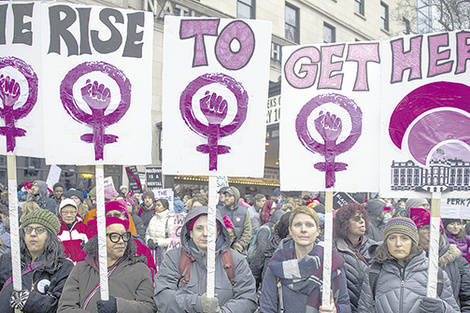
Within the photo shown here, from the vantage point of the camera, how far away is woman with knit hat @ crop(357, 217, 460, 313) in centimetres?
296

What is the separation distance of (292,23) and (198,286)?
20117mm

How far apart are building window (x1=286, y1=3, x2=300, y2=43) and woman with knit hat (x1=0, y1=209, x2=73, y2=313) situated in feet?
63.2

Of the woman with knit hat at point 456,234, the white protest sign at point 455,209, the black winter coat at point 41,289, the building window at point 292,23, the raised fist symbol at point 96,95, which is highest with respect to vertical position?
the building window at point 292,23

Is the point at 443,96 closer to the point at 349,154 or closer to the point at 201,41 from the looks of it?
the point at 349,154

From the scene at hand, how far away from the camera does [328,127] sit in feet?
10.6

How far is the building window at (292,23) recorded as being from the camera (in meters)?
21.0

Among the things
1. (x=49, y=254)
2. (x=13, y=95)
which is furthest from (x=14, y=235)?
(x=13, y=95)

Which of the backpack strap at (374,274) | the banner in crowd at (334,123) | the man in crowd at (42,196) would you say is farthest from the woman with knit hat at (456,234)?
the man in crowd at (42,196)

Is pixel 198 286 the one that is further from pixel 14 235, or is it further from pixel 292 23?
pixel 292 23

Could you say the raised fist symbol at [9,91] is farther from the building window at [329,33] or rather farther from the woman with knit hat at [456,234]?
the building window at [329,33]

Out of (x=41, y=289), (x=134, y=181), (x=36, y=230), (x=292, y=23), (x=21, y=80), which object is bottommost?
(x=41, y=289)

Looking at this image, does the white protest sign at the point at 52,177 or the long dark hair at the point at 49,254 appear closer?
the long dark hair at the point at 49,254

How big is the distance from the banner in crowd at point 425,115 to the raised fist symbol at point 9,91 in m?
2.98

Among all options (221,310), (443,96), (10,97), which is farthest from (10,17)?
(443,96)
